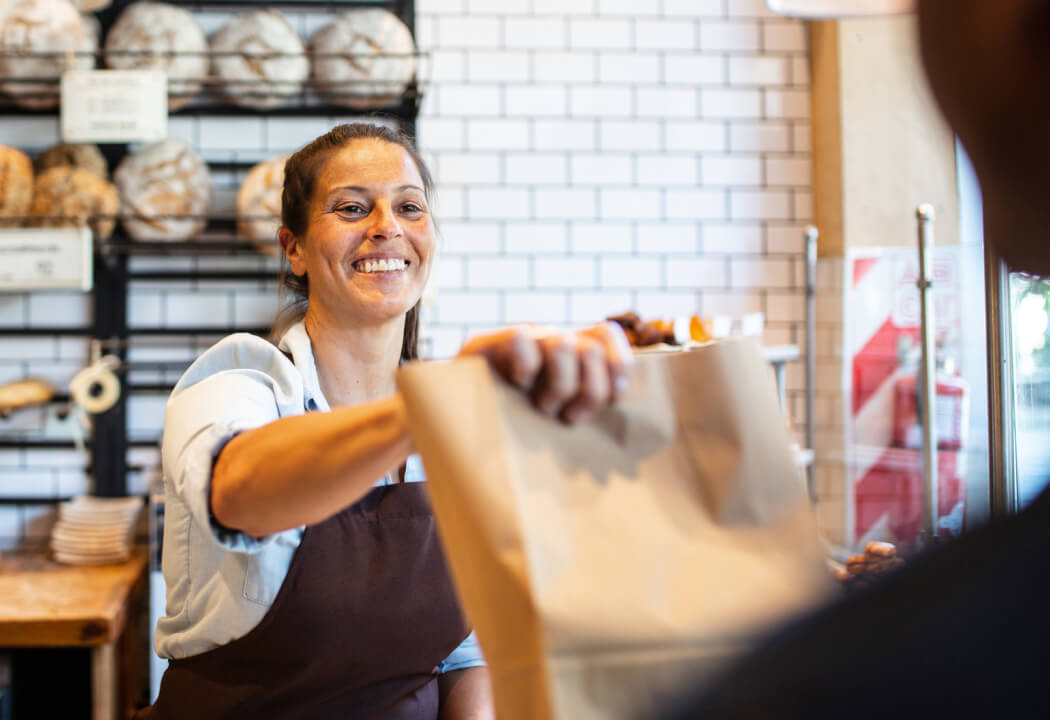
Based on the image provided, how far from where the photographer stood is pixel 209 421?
951 millimetres

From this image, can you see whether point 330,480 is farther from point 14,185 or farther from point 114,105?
point 14,185

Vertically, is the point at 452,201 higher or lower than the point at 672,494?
higher

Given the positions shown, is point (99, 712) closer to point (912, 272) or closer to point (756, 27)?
point (912, 272)

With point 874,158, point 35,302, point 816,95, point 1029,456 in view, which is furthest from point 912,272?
point 35,302

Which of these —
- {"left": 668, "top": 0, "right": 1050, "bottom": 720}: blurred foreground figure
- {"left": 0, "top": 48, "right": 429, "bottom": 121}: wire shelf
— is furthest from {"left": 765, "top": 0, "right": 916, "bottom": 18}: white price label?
{"left": 0, "top": 48, "right": 429, "bottom": 121}: wire shelf

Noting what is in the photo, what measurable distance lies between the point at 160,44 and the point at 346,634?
2306mm

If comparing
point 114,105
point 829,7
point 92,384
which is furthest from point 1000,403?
point 92,384

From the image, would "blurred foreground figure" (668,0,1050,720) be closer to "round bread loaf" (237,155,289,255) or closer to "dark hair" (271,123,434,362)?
"dark hair" (271,123,434,362)

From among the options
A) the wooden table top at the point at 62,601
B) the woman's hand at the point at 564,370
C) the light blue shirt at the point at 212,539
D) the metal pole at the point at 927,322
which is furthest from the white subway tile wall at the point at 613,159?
the woman's hand at the point at 564,370

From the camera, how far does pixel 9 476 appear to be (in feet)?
9.87

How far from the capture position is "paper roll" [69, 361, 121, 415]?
9.11ft

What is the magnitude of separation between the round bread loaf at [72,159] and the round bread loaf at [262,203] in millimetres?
507

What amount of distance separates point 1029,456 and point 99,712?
2.43m

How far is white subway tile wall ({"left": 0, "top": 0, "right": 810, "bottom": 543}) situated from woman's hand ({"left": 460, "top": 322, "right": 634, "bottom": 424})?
2662 mm
